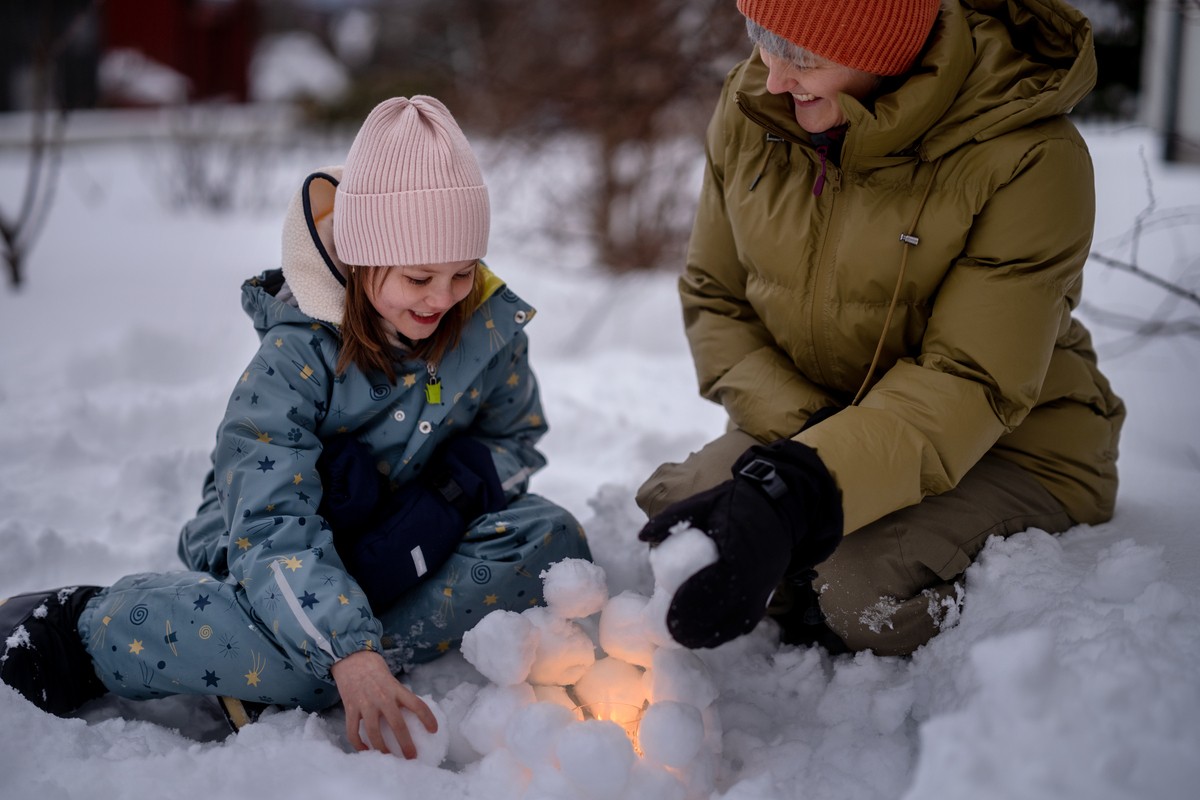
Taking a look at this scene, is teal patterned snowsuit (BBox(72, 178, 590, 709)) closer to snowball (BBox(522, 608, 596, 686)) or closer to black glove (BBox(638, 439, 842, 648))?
snowball (BBox(522, 608, 596, 686))

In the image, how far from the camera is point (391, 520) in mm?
1935

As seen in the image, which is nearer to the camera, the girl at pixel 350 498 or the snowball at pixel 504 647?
the snowball at pixel 504 647

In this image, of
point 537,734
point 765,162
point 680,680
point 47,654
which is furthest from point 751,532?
point 47,654

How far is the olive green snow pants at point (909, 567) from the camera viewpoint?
5.73 feet

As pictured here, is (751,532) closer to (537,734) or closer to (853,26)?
(537,734)

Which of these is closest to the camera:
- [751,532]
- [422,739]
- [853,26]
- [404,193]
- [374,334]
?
[751,532]

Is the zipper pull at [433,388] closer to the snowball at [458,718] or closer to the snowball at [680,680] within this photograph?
the snowball at [458,718]

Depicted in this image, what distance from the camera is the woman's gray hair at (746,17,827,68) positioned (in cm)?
172

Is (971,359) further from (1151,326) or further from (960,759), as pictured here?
(1151,326)

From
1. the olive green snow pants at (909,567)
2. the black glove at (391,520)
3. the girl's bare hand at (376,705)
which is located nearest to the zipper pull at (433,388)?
the black glove at (391,520)

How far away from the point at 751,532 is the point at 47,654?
1.24 metres

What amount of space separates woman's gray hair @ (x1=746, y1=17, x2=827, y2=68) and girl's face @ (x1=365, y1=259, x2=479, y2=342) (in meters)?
0.65

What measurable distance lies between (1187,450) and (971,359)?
1.13 metres

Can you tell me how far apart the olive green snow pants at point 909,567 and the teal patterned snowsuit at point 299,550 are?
56 centimetres
